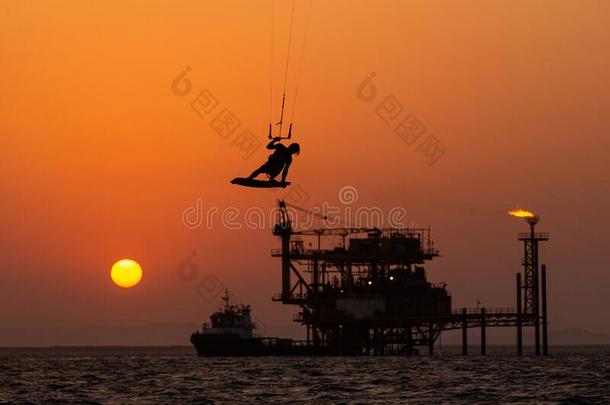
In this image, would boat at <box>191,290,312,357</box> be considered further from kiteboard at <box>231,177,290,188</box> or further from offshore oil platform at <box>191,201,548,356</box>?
kiteboard at <box>231,177,290,188</box>

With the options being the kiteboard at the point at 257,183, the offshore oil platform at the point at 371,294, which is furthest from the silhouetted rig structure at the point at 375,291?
the kiteboard at the point at 257,183

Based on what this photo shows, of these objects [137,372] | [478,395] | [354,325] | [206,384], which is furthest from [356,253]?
[478,395]

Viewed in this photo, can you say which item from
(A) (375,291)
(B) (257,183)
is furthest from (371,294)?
(B) (257,183)

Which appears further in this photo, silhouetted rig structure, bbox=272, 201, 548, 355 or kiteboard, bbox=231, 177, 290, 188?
silhouetted rig structure, bbox=272, 201, 548, 355

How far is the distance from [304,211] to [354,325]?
1506 centimetres

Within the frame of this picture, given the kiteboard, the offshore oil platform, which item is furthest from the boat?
the kiteboard

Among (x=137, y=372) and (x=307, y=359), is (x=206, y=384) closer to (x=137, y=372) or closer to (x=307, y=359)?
(x=137, y=372)

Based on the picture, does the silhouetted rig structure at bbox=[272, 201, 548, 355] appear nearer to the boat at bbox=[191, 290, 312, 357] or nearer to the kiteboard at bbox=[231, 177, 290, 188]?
the boat at bbox=[191, 290, 312, 357]

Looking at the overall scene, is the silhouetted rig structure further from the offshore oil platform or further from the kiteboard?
the kiteboard

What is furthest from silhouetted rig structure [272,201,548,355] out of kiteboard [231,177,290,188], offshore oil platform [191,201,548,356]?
kiteboard [231,177,290,188]

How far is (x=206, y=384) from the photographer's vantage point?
72.6m

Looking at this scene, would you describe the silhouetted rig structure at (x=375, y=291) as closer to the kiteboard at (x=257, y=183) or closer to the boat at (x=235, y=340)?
the boat at (x=235, y=340)

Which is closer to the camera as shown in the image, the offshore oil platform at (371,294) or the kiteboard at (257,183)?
the kiteboard at (257,183)

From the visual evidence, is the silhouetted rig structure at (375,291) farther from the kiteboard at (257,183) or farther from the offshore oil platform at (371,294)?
the kiteboard at (257,183)
